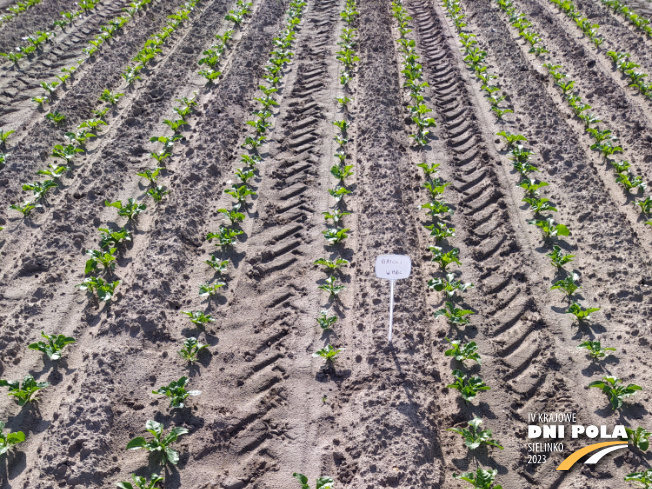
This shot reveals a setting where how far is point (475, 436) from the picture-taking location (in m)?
4.05

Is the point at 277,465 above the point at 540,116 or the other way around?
the other way around

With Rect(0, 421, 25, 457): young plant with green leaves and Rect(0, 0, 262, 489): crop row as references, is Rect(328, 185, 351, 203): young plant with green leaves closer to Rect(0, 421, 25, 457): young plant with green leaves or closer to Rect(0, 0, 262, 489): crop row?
Rect(0, 0, 262, 489): crop row

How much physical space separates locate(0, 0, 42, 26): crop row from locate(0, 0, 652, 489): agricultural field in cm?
313

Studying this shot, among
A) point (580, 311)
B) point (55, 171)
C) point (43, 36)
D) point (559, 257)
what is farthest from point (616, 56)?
point (43, 36)

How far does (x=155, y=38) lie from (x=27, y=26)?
342 centimetres

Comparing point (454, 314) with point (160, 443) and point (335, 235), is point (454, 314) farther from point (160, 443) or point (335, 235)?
point (160, 443)

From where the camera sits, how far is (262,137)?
7.67m

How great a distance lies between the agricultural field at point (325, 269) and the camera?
403cm

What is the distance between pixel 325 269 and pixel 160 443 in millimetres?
2507

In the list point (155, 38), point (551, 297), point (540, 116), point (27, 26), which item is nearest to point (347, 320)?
point (551, 297)

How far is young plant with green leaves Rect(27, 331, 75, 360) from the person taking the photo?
182 inches

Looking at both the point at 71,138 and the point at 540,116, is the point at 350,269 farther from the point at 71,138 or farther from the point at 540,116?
the point at 71,138

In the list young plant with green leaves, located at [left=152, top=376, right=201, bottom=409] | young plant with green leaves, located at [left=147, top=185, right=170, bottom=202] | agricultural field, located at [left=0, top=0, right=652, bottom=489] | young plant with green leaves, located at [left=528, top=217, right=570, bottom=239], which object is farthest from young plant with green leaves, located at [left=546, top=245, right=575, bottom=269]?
young plant with green leaves, located at [left=147, top=185, right=170, bottom=202]

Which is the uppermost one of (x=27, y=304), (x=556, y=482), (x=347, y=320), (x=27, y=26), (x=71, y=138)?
(x=27, y=26)
